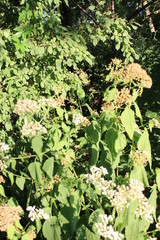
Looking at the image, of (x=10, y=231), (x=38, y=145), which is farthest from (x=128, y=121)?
(x=10, y=231)

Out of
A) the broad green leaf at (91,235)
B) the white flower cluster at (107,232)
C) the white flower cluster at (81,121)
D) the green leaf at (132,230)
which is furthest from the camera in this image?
the white flower cluster at (81,121)

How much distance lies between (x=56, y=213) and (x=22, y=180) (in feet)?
0.97

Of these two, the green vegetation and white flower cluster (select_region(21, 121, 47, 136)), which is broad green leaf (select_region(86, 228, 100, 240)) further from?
white flower cluster (select_region(21, 121, 47, 136))

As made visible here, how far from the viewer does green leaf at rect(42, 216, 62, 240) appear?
1522mm

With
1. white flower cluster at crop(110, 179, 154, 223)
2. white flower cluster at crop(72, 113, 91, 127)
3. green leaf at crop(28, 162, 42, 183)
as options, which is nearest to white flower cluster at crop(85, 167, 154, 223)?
white flower cluster at crop(110, 179, 154, 223)

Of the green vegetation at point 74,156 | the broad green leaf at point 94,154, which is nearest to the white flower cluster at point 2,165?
the green vegetation at point 74,156

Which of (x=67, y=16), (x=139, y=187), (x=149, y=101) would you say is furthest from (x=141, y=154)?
(x=67, y=16)

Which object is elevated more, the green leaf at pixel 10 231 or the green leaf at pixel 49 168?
the green leaf at pixel 49 168

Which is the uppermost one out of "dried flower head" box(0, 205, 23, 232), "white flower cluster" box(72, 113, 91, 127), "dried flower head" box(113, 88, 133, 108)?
"dried flower head" box(113, 88, 133, 108)

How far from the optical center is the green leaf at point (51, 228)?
1522mm

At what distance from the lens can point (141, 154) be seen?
4.78ft

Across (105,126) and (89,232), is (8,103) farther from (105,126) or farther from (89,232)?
(89,232)

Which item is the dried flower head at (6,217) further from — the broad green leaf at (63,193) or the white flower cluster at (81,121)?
the white flower cluster at (81,121)

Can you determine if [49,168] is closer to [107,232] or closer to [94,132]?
[94,132]
